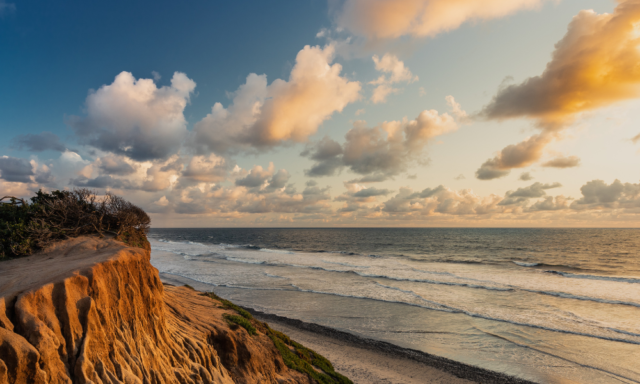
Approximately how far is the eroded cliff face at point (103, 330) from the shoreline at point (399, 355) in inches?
349

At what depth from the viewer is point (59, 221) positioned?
9.22 meters

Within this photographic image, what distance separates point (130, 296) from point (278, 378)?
5.52 meters

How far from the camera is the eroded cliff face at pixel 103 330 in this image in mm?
4523

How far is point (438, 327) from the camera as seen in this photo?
63.9 feet

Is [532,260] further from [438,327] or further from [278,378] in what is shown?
[278,378]

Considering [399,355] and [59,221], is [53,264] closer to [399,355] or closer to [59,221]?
[59,221]

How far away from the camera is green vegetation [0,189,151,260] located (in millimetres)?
8203

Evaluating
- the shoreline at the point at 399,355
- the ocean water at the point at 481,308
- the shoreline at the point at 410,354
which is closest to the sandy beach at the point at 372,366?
the shoreline at the point at 399,355

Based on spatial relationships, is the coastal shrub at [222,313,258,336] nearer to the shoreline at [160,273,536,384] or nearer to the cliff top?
the cliff top

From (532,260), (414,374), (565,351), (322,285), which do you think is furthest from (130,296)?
(532,260)

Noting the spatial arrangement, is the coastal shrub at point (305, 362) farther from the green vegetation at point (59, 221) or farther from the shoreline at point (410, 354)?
the green vegetation at point (59, 221)

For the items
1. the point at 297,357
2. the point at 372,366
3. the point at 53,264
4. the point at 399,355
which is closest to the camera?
the point at 53,264

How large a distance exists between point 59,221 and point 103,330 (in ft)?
19.1

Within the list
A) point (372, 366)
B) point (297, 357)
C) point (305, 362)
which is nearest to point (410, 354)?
point (372, 366)
